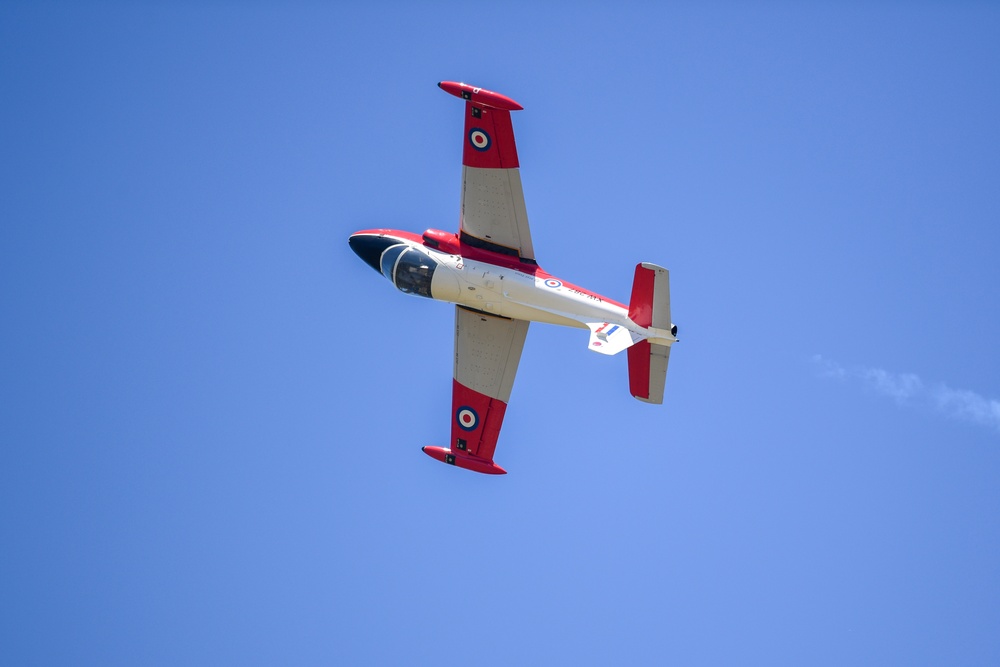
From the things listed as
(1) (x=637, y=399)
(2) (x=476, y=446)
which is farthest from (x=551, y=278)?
(2) (x=476, y=446)

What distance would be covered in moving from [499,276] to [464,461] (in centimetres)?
880

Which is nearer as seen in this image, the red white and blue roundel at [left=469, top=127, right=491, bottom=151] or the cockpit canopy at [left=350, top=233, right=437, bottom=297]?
the red white and blue roundel at [left=469, top=127, right=491, bottom=151]

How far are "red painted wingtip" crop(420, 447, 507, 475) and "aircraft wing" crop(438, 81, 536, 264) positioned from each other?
30.0 ft

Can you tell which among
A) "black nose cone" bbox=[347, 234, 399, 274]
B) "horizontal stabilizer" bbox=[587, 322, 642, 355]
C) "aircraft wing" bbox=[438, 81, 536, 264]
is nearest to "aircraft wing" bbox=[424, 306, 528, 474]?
"aircraft wing" bbox=[438, 81, 536, 264]

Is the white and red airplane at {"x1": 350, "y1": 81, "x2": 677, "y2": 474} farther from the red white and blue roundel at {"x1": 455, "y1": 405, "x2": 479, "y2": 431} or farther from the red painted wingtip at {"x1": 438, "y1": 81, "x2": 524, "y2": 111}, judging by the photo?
the red white and blue roundel at {"x1": 455, "y1": 405, "x2": 479, "y2": 431}

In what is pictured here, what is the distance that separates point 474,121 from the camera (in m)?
45.5

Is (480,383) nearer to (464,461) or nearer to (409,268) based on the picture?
(464,461)

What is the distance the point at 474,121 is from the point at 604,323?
28.4 ft

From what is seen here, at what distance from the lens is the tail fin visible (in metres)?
43.2

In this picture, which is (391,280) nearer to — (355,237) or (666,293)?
(355,237)

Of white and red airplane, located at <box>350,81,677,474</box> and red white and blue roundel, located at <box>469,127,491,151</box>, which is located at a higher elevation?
red white and blue roundel, located at <box>469,127,491,151</box>

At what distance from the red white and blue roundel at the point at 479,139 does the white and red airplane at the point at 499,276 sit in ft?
0.12

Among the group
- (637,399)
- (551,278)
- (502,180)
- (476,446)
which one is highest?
(502,180)

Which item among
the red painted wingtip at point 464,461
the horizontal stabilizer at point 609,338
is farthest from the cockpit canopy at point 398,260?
the red painted wingtip at point 464,461
